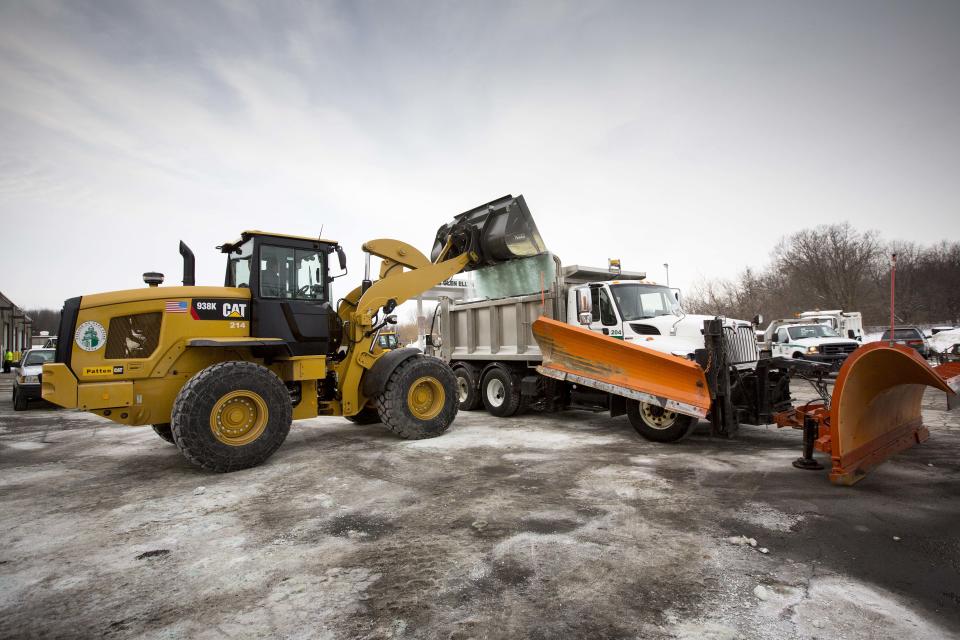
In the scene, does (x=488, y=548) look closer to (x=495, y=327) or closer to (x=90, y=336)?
A: (x=90, y=336)

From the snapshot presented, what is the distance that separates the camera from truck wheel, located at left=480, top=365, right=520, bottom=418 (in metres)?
9.73

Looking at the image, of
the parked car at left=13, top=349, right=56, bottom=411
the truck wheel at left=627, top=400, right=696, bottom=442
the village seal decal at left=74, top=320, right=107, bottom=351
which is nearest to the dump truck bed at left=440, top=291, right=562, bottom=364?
the truck wheel at left=627, top=400, right=696, bottom=442

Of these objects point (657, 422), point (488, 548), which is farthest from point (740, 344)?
point (488, 548)

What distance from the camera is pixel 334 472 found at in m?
5.78

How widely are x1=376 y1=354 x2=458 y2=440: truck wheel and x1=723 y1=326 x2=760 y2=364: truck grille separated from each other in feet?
13.1

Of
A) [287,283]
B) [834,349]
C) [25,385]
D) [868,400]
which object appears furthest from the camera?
[834,349]

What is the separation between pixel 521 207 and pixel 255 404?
5238 millimetres

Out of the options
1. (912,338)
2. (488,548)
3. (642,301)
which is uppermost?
(642,301)

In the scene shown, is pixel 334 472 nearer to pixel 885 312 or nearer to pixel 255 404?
pixel 255 404

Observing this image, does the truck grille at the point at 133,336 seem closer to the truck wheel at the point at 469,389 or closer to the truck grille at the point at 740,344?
the truck wheel at the point at 469,389

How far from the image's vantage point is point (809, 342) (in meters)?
16.6

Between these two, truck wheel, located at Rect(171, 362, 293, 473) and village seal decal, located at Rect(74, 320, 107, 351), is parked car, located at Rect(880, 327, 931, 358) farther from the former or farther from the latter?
village seal decal, located at Rect(74, 320, 107, 351)

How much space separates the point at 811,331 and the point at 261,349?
57.7 ft

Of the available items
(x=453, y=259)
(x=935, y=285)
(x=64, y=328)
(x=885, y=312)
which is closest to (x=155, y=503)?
(x=64, y=328)
